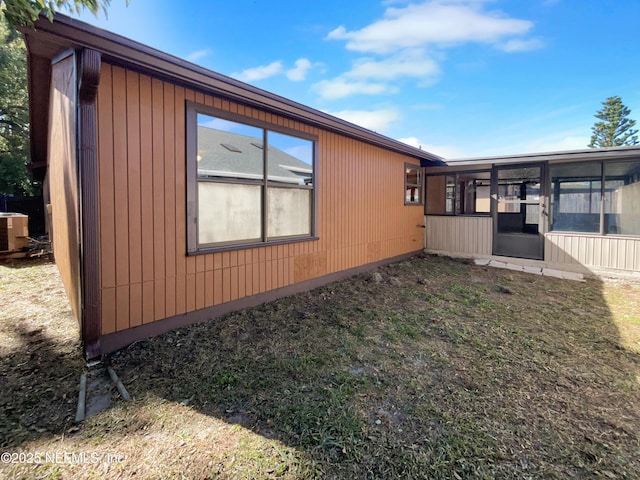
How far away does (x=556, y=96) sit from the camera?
12648mm

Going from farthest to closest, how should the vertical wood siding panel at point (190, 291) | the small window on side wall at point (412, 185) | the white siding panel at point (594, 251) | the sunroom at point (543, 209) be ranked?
the small window on side wall at point (412, 185)
the sunroom at point (543, 209)
the white siding panel at point (594, 251)
the vertical wood siding panel at point (190, 291)

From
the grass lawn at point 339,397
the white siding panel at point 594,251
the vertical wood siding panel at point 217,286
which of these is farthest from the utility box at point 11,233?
the white siding panel at point 594,251

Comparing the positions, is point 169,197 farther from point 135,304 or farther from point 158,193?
point 135,304

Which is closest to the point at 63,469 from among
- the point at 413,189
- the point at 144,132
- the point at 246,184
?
the point at 144,132

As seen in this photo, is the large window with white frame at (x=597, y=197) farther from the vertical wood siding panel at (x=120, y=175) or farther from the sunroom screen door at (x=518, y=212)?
the vertical wood siding panel at (x=120, y=175)

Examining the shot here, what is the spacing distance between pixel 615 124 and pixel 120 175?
140ft

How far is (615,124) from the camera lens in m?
30.4

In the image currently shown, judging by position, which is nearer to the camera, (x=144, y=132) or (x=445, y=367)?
(x=445, y=367)

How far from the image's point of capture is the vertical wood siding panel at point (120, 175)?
2680 millimetres

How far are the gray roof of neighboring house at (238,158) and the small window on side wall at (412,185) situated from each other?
3698mm

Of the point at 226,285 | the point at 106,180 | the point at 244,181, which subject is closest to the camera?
the point at 106,180

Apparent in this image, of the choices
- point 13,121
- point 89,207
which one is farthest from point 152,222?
point 13,121

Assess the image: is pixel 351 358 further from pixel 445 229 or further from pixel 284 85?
pixel 284 85

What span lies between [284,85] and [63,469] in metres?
11.7
